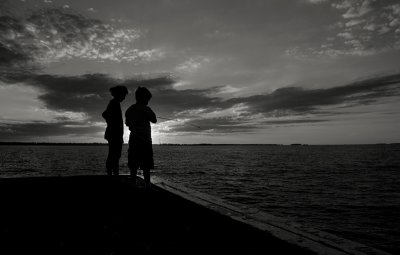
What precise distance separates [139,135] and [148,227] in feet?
8.87

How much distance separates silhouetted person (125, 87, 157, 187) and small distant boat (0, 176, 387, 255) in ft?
1.65

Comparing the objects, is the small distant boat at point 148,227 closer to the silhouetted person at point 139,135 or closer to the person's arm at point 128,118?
the silhouetted person at point 139,135

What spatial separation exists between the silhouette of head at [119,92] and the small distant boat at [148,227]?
2247mm

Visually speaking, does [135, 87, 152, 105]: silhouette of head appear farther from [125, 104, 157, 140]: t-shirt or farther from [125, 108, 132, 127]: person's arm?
[125, 108, 132, 127]: person's arm

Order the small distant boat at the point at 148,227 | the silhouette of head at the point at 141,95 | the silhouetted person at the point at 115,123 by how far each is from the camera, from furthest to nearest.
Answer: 1. the silhouetted person at the point at 115,123
2. the silhouette of head at the point at 141,95
3. the small distant boat at the point at 148,227

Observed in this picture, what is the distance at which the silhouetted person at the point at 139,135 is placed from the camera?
6145 mm

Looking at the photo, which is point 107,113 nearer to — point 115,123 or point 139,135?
point 115,123

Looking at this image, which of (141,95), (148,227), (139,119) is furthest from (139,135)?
(148,227)

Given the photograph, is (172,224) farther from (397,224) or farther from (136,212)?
(397,224)

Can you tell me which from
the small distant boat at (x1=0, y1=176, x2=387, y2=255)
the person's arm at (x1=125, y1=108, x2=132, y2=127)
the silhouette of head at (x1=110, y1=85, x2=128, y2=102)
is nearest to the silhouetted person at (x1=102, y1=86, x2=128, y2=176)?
the silhouette of head at (x1=110, y1=85, x2=128, y2=102)

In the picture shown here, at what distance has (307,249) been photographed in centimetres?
254

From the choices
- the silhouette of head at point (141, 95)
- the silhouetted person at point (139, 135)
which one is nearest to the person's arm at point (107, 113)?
the silhouetted person at point (139, 135)

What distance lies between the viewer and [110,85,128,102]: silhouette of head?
7.04 meters

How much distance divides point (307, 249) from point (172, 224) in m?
1.85
